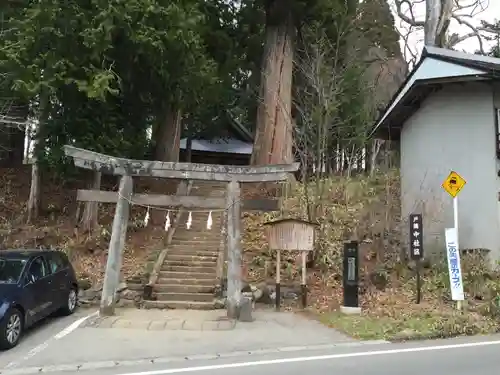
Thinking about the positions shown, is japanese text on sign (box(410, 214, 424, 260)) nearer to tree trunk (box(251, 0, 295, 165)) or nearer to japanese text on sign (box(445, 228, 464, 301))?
japanese text on sign (box(445, 228, 464, 301))

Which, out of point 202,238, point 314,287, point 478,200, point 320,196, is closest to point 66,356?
point 314,287

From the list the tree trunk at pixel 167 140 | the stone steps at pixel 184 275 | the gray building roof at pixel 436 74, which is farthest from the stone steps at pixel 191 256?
the gray building roof at pixel 436 74

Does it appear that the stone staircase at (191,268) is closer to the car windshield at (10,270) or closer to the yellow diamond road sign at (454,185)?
the car windshield at (10,270)

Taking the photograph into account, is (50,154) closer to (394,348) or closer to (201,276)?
(201,276)

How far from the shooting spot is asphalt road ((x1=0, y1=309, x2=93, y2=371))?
7984mm

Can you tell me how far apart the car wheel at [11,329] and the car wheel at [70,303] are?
8.17 ft

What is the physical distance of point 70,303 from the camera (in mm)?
11766

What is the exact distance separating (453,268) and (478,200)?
14.9 ft

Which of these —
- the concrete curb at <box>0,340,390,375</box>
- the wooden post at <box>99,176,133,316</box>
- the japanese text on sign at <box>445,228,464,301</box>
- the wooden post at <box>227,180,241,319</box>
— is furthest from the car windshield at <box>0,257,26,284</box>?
the japanese text on sign at <box>445,228,464,301</box>

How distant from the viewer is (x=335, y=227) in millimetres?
16109

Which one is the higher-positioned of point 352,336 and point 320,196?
point 320,196

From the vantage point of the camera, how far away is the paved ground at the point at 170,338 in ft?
26.1

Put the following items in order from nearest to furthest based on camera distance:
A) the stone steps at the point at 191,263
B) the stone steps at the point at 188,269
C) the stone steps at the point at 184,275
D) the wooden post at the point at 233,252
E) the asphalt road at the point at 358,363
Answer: the asphalt road at the point at 358,363
the wooden post at the point at 233,252
the stone steps at the point at 184,275
the stone steps at the point at 188,269
the stone steps at the point at 191,263

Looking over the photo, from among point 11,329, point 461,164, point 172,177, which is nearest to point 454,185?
point 461,164
